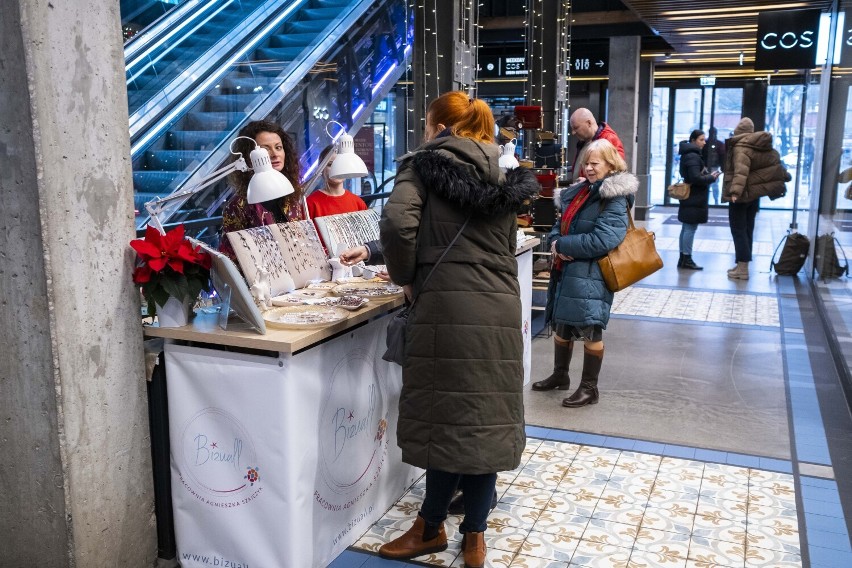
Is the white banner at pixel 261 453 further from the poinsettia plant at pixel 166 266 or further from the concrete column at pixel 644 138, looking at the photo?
the concrete column at pixel 644 138

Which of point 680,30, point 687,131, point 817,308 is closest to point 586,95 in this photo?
point 687,131

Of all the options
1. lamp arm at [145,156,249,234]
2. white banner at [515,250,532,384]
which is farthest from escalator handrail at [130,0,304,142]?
lamp arm at [145,156,249,234]

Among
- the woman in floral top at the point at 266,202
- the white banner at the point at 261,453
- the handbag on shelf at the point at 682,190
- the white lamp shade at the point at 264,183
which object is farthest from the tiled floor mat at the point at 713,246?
the white lamp shade at the point at 264,183

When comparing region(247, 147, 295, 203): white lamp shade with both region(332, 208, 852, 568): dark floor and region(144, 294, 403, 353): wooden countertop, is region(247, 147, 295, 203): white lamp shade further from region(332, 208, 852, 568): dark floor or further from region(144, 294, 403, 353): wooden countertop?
region(332, 208, 852, 568): dark floor

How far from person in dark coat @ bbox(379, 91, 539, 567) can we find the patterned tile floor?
0.55 m

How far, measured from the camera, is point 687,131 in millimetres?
19891

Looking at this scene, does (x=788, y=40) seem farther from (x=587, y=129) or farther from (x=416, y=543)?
(x=416, y=543)

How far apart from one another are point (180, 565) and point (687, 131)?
19.2 metres

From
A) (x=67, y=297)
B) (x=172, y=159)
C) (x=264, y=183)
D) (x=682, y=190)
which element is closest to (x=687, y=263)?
(x=682, y=190)

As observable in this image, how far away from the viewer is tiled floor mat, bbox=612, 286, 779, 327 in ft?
23.7

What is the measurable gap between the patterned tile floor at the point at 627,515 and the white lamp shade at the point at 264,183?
1382 millimetres

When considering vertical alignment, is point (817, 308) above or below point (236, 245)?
below

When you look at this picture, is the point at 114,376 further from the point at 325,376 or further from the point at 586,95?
the point at 586,95

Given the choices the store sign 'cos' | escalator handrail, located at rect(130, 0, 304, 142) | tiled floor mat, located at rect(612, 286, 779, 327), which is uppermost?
the store sign 'cos'
